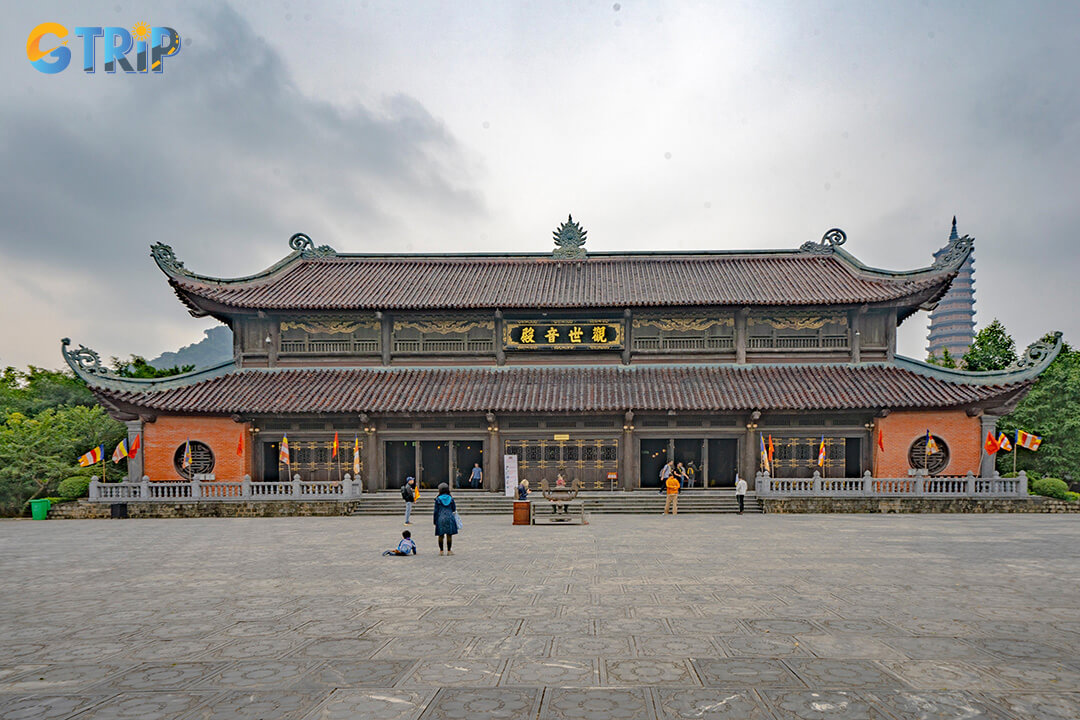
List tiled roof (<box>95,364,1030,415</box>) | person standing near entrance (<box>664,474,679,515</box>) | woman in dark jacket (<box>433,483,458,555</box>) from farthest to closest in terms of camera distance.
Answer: tiled roof (<box>95,364,1030,415</box>), person standing near entrance (<box>664,474,679,515</box>), woman in dark jacket (<box>433,483,458,555</box>)

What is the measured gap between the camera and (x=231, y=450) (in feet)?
82.7

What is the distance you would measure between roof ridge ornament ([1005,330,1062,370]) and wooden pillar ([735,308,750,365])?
385 inches

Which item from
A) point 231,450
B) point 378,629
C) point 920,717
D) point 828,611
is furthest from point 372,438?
point 920,717

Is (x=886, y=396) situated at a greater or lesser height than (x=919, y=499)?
greater

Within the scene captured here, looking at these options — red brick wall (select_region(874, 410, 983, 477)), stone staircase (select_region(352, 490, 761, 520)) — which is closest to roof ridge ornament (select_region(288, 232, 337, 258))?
stone staircase (select_region(352, 490, 761, 520))

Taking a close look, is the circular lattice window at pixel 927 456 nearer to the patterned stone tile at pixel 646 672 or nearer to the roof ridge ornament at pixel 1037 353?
the roof ridge ornament at pixel 1037 353

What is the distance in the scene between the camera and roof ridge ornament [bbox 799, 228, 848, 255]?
1175 inches

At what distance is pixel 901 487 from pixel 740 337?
26.6 ft

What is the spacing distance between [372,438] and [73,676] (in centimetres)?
1934

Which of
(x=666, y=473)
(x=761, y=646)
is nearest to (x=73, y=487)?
(x=666, y=473)

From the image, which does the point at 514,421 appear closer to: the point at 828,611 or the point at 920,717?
the point at 828,611

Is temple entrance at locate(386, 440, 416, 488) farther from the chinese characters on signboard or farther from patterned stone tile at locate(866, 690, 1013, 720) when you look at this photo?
patterned stone tile at locate(866, 690, 1013, 720)

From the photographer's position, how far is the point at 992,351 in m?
32.6

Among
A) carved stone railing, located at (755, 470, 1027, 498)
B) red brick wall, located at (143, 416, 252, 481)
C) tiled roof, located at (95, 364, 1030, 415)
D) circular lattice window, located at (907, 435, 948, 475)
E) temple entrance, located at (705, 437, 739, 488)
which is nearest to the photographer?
carved stone railing, located at (755, 470, 1027, 498)
